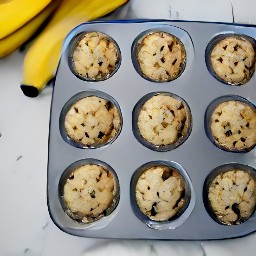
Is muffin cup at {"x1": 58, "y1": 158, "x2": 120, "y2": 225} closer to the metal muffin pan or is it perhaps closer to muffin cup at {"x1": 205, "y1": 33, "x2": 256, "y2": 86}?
the metal muffin pan

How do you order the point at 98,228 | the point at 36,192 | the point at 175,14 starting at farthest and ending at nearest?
the point at 175,14 < the point at 36,192 < the point at 98,228

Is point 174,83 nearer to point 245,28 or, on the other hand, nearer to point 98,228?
point 245,28

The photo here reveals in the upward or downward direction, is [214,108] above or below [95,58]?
below

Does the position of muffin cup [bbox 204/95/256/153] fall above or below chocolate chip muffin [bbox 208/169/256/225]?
above

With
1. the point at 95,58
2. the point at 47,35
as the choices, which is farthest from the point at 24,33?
the point at 95,58

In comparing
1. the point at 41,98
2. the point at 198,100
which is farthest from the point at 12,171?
the point at 198,100

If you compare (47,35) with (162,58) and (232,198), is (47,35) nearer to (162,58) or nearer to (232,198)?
(162,58)

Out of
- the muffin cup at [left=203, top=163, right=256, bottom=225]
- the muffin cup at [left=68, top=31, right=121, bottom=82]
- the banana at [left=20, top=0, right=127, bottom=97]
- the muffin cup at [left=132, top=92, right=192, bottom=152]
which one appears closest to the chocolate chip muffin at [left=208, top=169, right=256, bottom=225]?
the muffin cup at [left=203, top=163, right=256, bottom=225]
